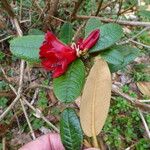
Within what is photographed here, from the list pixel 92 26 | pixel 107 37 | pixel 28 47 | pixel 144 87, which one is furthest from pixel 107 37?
pixel 144 87

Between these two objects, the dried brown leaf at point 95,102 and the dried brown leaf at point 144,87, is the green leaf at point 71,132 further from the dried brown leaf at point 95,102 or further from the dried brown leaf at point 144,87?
the dried brown leaf at point 144,87

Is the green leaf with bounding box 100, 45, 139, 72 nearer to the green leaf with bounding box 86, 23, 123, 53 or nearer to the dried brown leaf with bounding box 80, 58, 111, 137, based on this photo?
the green leaf with bounding box 86, 23, 123, 53

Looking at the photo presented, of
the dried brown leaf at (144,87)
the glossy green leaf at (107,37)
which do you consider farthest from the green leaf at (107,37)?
the dried brown leaf at (144,87)

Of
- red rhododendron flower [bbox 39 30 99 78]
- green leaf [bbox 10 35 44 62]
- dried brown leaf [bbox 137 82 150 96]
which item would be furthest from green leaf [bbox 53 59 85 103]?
dried brown leaf [bbox 137 82 150 96]

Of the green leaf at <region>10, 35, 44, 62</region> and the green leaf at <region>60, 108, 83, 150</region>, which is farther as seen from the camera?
the green leaf at <region>10, 35, 44, 62</region>

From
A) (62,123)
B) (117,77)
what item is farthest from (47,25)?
(62,123)

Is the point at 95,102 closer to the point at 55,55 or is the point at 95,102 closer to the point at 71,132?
the point at 71,132
